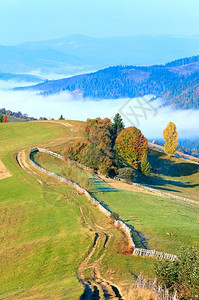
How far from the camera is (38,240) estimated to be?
5503cm

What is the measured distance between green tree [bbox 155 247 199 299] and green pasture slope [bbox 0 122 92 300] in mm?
8511

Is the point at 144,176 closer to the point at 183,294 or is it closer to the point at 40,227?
the point at 40,227

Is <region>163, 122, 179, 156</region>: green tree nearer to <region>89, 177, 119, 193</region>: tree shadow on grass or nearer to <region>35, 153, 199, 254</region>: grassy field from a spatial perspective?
<region>35, 153, 199, 254</region>: grassy field

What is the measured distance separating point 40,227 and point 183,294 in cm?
3219

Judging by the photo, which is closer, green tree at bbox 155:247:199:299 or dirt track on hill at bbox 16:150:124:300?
green tree at bbox 155:247:199:299

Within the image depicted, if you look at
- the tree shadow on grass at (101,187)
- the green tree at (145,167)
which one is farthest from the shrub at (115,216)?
the green tree at (145,167)

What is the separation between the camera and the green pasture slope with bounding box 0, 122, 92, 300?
40.1 metres

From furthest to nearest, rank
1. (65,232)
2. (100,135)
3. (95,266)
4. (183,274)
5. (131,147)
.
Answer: (100,135) → (131,147) → (65,232) → (95,266) → (183,274)

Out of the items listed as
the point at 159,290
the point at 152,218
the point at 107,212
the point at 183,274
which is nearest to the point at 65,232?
the point at 107,212

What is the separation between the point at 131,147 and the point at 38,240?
77.0 m

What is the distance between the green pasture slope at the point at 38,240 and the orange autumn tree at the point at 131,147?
141 feet

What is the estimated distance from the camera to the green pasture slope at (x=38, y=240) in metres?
40.1

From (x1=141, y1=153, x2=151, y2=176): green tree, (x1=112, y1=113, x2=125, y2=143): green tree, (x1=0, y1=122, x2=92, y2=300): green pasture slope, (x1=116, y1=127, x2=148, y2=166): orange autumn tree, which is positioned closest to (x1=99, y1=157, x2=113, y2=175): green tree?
(x1=141, y1=153, x2=151, y2=176): green tree

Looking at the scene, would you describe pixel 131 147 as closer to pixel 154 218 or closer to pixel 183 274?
pixel 154 218
